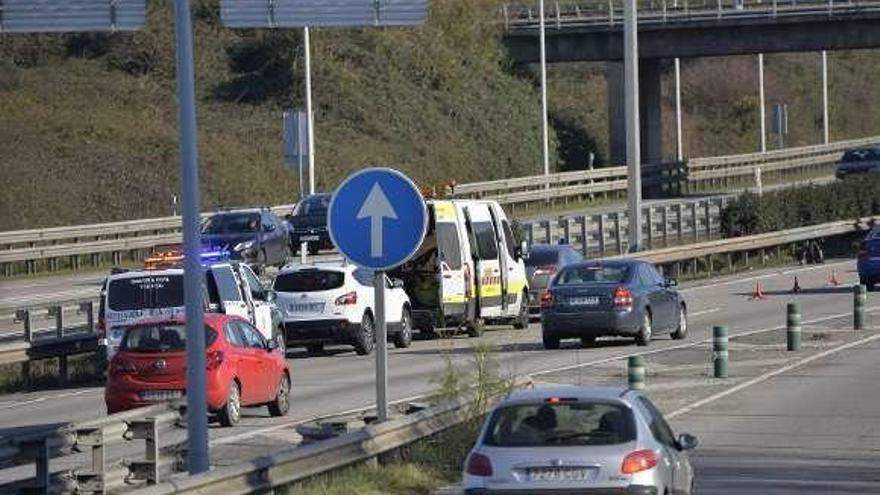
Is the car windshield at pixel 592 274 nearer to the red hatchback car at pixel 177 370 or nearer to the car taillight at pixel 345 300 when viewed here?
the car taillight at pixel 345 300

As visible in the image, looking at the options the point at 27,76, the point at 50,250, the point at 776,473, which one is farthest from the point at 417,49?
the point at 776,473

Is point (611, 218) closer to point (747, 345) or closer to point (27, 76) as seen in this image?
point (747, 345)

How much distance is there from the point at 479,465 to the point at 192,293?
232 centimetres

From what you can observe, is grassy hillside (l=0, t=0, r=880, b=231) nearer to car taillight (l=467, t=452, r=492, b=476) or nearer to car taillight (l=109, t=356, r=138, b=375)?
car taillight (l=109, t=356, r=138, b=375)

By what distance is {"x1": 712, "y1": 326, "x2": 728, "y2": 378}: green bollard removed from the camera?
2833cm

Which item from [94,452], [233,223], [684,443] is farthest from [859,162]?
[684,443]

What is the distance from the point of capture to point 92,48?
8219cm

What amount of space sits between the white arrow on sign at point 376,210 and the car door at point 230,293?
15.0m

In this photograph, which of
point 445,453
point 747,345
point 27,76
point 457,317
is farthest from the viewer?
point 27,76

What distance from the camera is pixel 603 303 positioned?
34375 mm

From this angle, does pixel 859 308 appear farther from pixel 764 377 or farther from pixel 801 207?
pixel 801 207

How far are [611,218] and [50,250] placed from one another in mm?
15121

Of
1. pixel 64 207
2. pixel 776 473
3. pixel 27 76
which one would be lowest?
pixel 776 473

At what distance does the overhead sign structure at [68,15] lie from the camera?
23453mm
